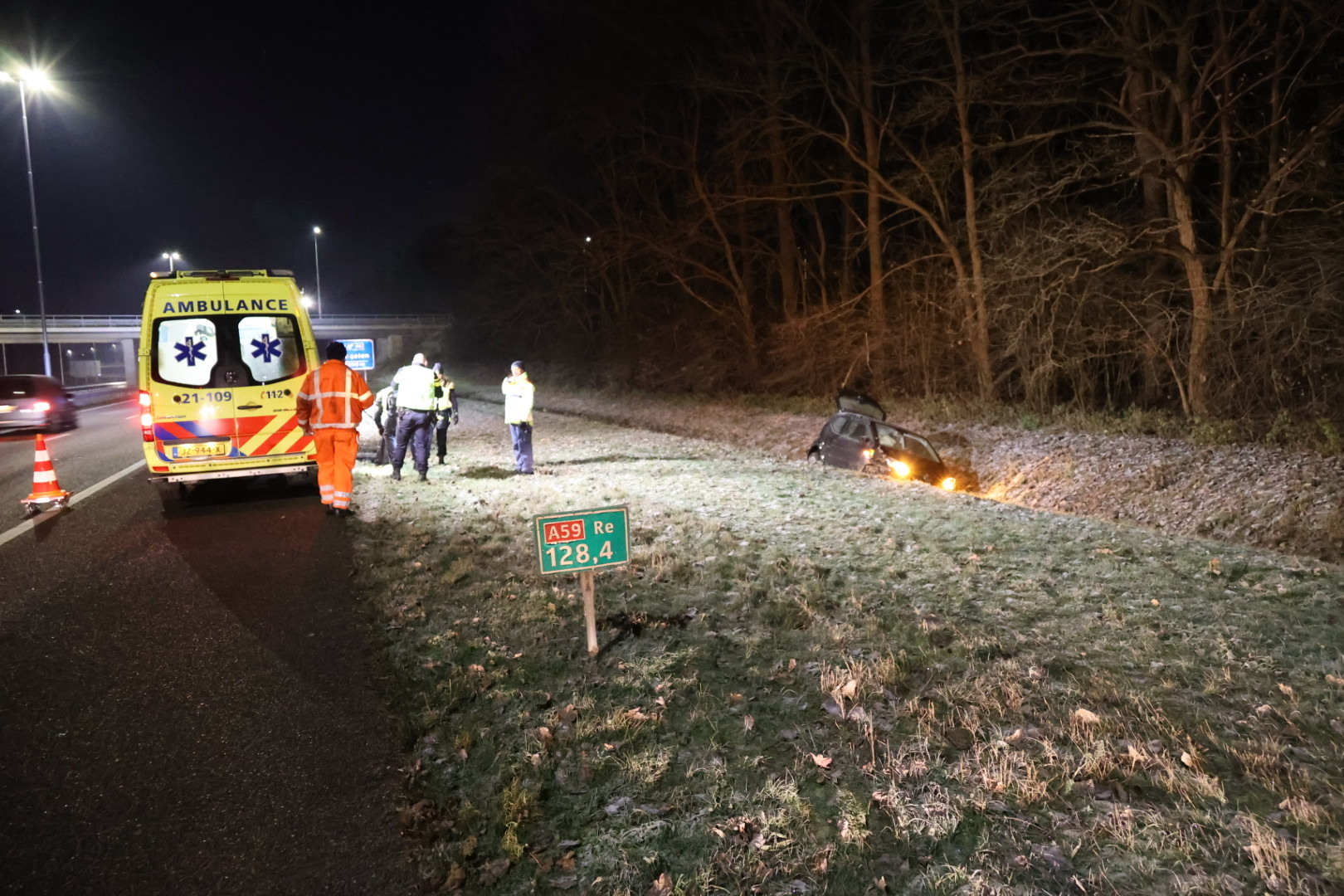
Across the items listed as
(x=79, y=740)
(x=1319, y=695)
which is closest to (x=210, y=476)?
(x=79, y=740)

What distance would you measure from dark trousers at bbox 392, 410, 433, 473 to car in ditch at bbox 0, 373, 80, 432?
1424cm

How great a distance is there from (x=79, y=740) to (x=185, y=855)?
4.79 ft

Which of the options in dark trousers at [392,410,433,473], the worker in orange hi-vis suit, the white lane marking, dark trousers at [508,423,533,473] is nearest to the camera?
the white lane marking

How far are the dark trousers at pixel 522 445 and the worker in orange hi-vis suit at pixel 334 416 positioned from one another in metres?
3.31

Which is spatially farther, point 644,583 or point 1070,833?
point 644,583

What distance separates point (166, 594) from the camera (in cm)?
670

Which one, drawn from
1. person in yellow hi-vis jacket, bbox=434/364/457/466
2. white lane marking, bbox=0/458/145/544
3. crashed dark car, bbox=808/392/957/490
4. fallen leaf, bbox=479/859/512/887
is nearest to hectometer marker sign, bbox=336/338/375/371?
white lane marking, bbox=0/458/145/544

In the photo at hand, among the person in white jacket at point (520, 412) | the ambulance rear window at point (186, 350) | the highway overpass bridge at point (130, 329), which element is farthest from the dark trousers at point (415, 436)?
Answer: the highway overpass bridge at point (130, 329)

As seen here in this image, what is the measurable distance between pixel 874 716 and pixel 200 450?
8.80 meters

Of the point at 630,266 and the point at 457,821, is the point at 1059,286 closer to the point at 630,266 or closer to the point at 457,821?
the point at 457,821

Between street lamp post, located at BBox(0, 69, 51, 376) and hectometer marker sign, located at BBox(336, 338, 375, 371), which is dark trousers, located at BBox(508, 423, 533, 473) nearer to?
hectometer marker sign, located at BBox(336, 338, 375, 371)

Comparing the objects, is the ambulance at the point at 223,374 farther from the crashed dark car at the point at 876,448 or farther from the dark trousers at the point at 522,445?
the crashed dark car at the point at 876,448

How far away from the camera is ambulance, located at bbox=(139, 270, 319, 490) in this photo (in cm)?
969

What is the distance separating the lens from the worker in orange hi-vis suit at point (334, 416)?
30.5 feet
